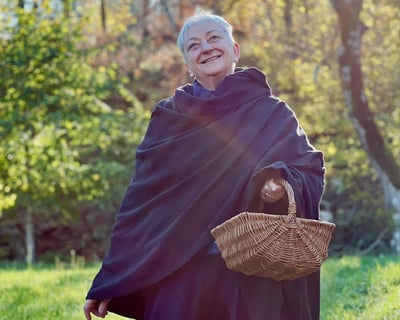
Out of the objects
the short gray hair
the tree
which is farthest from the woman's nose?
the tree

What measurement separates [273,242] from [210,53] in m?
1.17

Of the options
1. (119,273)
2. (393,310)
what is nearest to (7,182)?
(393,310)

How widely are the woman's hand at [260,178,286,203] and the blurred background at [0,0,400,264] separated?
27.4 ft

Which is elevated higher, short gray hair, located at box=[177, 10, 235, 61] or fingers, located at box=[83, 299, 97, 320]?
short gray hair, located at box=[177, 10, 235, 61]

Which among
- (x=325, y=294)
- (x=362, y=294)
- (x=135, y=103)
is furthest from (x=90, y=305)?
(x=135, y=103)

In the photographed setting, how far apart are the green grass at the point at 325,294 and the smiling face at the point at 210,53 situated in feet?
7.97

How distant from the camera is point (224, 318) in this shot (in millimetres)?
3469

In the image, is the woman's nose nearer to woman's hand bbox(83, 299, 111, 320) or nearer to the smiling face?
the smiling face

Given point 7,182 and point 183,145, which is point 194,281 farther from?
point 7,182

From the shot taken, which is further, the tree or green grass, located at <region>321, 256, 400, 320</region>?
the tree

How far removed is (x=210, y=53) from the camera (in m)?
3.79

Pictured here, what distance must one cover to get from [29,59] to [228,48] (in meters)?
8.27

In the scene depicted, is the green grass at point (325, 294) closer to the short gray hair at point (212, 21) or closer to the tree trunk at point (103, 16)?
the short gray hair at point (212, 21)

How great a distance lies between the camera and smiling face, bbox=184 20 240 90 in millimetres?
3777
